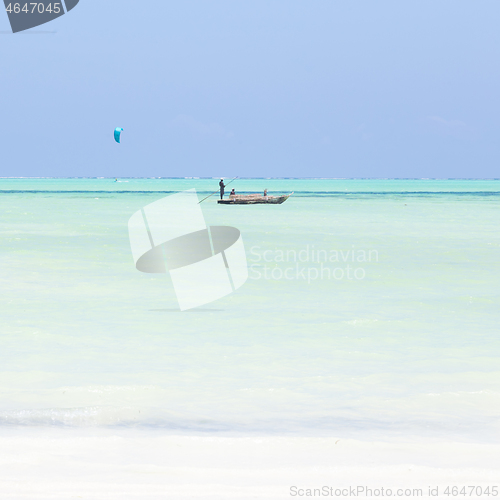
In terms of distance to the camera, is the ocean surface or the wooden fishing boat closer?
the ocean surface

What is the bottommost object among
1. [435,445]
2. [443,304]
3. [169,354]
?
[443,304]

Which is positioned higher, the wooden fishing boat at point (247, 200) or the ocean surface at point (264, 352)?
the ocean surface at point (264, 352)

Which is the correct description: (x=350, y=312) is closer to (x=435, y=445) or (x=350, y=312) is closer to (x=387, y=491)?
(x=435, y=445)

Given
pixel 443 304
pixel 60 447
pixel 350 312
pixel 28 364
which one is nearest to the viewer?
pixel 60 447

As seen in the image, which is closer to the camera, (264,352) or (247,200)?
(264,352)

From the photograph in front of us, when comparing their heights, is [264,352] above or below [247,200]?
above

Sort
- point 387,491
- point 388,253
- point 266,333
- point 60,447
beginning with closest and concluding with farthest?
point 387,491 < point 60,447 < point 266,333 < point 388,253

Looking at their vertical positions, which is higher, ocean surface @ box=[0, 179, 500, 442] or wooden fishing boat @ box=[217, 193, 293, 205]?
ocean surface @ box=[0, 179, 500, 442]

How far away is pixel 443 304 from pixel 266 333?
11.4ft

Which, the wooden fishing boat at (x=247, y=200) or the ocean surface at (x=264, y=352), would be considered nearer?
the ocean surface at (x=264, y=352)

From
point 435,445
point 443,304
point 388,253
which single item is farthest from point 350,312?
point 388,253

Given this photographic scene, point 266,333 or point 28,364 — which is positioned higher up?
point 28,364

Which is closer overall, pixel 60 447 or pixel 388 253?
pixel 60 447

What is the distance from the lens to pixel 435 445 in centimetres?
479
